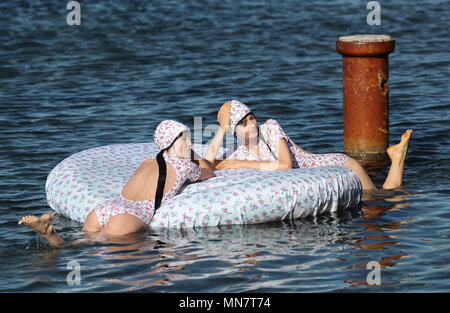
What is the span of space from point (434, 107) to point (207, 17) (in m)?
10.6

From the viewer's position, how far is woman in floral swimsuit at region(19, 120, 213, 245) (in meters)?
7.51

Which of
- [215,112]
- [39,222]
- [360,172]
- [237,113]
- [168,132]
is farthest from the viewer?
[215,112]

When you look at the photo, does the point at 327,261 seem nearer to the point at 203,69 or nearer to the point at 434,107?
the point at 434,107

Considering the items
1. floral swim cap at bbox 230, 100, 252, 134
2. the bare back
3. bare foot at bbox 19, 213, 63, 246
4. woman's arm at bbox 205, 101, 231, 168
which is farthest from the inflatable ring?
bare foot at bbox 19, 213, 63, 246

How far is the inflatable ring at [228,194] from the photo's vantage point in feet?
25.1

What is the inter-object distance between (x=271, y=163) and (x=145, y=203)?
1.36 m

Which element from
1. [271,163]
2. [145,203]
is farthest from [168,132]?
[271,163]

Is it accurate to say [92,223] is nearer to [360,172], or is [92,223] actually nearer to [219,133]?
[219,133]

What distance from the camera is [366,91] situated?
9992 millimetres

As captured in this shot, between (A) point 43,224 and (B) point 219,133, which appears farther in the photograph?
(B) point 219,133

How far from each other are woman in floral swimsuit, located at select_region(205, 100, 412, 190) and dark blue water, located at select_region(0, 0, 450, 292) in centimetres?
34

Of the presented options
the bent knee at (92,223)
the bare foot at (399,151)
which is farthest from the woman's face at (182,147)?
the bare foot at (399,151)

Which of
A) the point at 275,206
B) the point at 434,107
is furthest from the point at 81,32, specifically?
the point at 275,206

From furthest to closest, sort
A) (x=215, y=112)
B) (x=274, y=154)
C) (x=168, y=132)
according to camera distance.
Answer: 1. (x=215, y=112)
2. (x=274, y=154)
3. (x=168, y=132)
